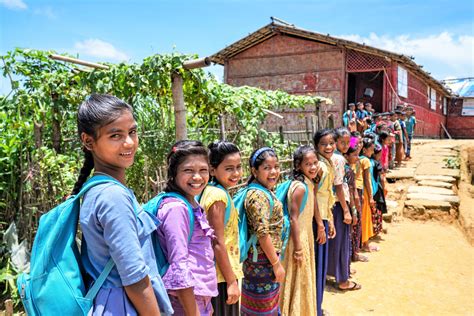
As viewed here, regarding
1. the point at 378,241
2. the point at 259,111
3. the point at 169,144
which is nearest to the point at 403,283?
the point at 378,241

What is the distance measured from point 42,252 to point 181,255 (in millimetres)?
536

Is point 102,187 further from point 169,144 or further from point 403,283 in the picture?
point 403,283

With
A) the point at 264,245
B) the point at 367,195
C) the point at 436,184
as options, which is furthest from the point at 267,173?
the point at 436,184

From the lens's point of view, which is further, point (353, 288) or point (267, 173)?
point (353, 288)

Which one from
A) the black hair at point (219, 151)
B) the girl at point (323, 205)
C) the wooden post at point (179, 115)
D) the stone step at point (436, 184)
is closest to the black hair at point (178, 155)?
the black hair at point (219, 151)

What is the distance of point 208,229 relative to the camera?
1729mm

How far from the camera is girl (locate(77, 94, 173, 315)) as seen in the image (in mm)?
1136

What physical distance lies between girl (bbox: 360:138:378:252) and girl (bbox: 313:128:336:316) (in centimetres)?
156

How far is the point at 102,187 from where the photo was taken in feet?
3.85

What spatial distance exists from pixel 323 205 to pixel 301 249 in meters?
0.72

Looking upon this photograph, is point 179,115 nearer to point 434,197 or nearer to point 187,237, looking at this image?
point 187,237

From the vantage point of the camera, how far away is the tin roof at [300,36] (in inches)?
462

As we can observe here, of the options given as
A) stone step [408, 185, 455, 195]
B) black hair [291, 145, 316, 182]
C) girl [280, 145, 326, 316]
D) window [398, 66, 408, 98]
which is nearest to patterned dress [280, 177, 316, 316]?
girl [280, 145, 326, 316]

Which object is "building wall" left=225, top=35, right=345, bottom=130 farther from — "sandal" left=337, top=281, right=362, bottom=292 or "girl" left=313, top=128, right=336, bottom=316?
"girl" left=313, top=128, right=336, bottom=316
